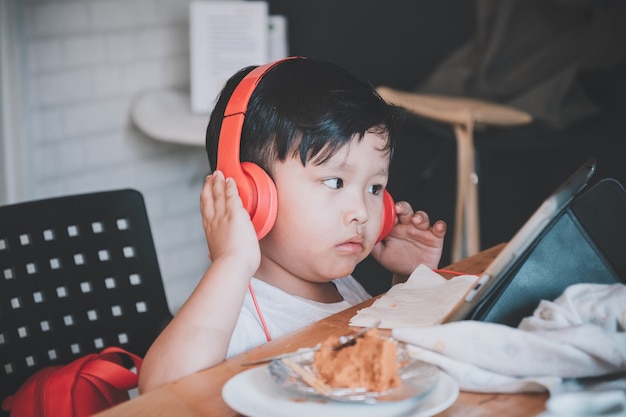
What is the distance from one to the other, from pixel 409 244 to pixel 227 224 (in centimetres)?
50

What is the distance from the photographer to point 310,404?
30.7 inches

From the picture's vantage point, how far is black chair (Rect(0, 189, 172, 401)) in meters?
1.32

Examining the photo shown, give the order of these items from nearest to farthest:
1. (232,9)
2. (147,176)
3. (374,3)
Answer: (232,9) → (147,176) → (374,3)

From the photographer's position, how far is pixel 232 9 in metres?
2.97

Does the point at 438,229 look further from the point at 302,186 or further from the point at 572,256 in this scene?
the point at 572,256

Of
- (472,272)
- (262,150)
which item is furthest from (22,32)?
(472,272)

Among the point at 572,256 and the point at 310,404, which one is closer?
the point at 310,404

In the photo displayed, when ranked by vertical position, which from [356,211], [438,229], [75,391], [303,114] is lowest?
[75,391]

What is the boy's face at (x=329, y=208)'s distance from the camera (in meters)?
1.26

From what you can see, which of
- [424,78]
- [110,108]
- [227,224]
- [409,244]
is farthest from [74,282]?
[424,78]

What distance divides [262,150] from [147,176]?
6.46 ft

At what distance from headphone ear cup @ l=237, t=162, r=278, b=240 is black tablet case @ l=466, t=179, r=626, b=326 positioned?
38 centimetres

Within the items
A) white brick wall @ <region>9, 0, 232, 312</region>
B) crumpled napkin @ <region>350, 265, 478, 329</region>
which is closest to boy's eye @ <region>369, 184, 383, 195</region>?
crumpled napkin @ <region>350, 265, 478, 329</region>

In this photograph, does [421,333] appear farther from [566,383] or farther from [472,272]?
[472,272]
